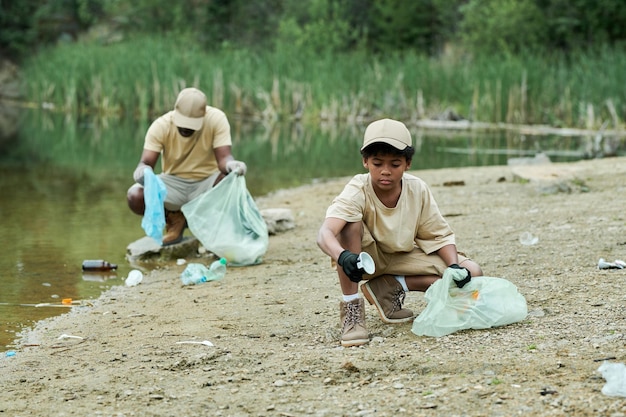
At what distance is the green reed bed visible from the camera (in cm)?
2055

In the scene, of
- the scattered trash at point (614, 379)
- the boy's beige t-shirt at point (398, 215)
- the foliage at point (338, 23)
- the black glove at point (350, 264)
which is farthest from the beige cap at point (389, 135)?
the foliage at point (338, 23)

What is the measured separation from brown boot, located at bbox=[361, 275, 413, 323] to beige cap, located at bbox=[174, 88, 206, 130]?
3042 millimetres

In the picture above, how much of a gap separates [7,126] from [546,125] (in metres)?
12.2

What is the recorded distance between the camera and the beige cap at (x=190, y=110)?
23.5 ft

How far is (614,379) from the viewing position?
3174 millimetres

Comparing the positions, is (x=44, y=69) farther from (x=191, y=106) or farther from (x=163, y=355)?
(x=163, y=355)

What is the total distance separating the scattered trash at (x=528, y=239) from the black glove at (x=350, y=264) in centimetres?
263

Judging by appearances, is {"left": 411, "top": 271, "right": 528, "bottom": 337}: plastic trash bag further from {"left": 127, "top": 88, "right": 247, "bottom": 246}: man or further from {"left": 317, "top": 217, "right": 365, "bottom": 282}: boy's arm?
{"left": 127, "top": 88, "right": 247, "bottom": 246}: man

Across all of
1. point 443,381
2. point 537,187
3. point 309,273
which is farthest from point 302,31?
point 443,381

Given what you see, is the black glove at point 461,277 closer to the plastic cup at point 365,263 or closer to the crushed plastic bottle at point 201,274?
the plastic cup at point 365,263

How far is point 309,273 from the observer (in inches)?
242

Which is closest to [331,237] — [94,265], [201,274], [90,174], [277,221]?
[201,274]

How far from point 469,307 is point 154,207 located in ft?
10.8

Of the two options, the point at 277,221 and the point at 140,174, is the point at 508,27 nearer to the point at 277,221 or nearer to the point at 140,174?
the point at 277,221
